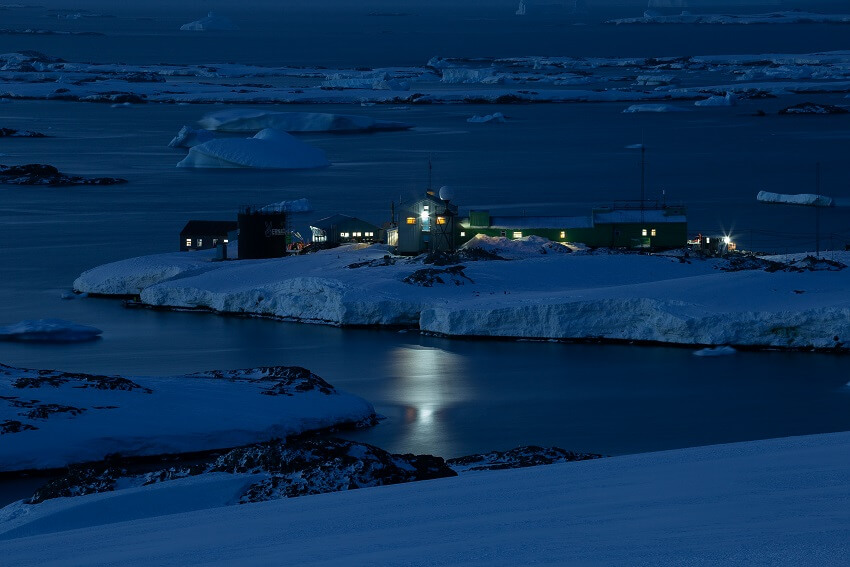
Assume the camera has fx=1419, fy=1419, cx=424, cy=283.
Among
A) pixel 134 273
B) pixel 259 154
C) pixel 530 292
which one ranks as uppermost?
pixel 259 154

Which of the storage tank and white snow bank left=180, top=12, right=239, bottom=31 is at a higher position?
white snow bank left=180, top=12, right=239, bottom=31

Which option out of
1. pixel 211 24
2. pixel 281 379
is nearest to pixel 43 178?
pixel 281 379

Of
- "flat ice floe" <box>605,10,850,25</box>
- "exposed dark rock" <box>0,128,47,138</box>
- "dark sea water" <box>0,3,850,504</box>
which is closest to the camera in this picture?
"dark sea water" <box>0,3,850,504</box>

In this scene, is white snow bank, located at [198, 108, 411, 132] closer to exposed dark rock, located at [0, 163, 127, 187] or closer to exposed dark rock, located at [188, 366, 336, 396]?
exposed dark rock, located at [0, 163, 127, 187]

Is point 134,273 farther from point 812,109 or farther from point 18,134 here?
point 812,109

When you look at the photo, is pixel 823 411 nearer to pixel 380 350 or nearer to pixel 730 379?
pixel 730 379

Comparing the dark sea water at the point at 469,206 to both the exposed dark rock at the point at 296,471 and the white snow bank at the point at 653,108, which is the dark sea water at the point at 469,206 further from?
the exposed dark rock at the point at 296,471

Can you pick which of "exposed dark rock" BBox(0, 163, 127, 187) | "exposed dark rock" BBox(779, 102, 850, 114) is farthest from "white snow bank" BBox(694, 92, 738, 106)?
"exposed dark rock" BBox(0, 163, 127, 187)
